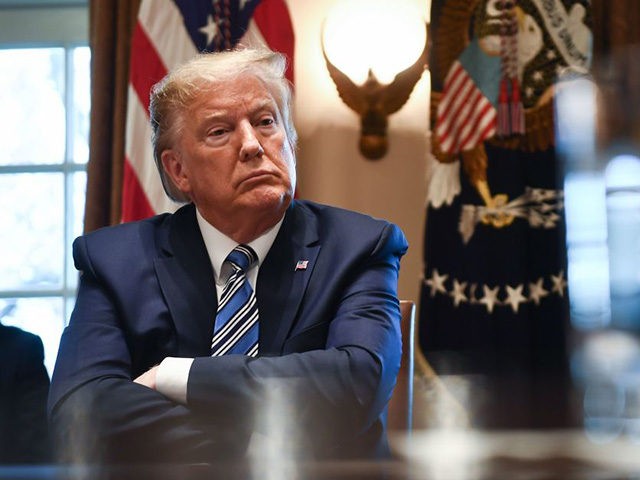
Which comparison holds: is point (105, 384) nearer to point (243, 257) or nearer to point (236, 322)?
point (236, 322)

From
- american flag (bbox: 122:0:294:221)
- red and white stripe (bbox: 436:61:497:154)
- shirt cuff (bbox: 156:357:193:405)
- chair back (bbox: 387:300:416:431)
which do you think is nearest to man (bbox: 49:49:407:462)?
shirt cuff (bbox: 156:357:193:405)

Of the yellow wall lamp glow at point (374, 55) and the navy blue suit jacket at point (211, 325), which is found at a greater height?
the yellow wall lamp glow at point (374, 55)

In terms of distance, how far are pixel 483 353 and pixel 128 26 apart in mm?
1833

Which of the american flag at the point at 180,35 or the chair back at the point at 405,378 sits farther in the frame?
the american flag at the point at 180,35

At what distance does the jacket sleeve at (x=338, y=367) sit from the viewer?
58.2 inches

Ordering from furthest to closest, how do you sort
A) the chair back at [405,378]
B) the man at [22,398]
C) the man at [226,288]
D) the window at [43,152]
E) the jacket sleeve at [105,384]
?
the window at [43,152]
the chair back at [405,378]
the man at [226,288]
the jacket sleeve at [105,384]
the man at [22,398]

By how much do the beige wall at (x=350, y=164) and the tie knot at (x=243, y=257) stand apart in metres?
1.69

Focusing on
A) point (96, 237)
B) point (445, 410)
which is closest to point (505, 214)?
point (96, 237)

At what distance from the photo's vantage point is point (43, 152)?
389 centimetres

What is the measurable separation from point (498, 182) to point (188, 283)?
178 centimetres

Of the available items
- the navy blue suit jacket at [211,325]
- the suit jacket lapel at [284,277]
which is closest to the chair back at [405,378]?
the navy blue suit jacket at [211,325]

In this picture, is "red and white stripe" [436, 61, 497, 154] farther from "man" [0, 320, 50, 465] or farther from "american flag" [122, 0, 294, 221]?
"man" [0, 320, 50, 465]

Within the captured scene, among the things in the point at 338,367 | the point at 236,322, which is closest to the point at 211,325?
the point at 236,322

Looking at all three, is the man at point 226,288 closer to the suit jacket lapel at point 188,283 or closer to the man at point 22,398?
the suit jacket lapel at point 188,283
